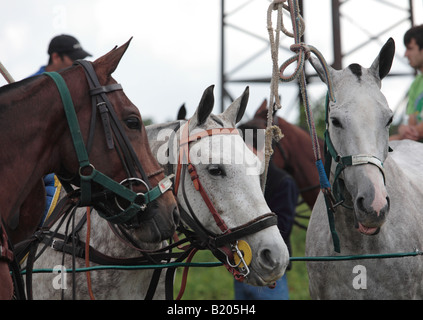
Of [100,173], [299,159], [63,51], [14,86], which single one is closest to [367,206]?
[100,173]

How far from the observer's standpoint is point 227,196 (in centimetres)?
342

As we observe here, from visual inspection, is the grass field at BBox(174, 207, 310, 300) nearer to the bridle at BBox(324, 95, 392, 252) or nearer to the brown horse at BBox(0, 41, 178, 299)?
the bridle at BBox(324, 95, 392, 252)

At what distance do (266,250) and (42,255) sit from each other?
156cm

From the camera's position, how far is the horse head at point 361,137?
3.46m

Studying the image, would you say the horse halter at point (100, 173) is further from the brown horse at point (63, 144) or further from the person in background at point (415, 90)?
the person in background at point (415, 90)

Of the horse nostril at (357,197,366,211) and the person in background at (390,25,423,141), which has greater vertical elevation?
the person in background at (390,25,423,141)

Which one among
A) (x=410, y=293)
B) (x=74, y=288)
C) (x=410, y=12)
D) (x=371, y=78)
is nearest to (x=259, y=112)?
(x=371, y=78)

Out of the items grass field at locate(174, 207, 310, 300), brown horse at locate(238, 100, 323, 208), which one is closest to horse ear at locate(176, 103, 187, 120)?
brown horse at locate(238, 100, 323, 208)

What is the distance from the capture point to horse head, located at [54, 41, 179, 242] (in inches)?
106

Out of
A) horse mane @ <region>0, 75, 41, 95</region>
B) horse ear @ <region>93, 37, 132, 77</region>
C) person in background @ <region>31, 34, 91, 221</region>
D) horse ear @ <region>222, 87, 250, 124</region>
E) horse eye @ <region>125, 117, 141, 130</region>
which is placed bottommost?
horse eye @ <region>125, 117, 141, 130</region>

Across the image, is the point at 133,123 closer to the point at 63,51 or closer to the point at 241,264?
the point at 241,264

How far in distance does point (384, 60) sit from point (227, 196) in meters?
1.58

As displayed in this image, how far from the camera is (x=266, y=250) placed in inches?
127

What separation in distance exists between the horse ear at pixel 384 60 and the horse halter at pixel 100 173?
1.99 m
